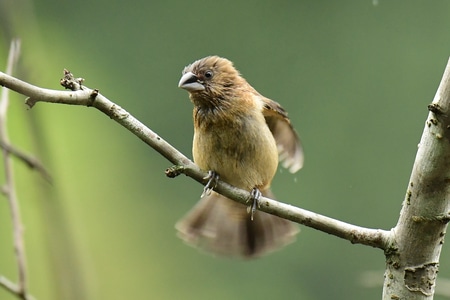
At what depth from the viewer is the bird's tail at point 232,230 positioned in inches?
178

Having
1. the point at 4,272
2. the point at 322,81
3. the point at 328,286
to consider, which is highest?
the point at 322,81

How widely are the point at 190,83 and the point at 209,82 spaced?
0.12m

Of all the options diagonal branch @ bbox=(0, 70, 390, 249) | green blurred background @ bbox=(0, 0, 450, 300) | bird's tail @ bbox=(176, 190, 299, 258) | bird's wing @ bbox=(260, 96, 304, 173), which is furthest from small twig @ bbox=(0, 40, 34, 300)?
green blurred background @ bbox=(0, 0, 450, 300)

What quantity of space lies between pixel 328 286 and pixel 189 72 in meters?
7.89

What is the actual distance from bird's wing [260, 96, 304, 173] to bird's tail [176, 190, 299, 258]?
233 millimetres

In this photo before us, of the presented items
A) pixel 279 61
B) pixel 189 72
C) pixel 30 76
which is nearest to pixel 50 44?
pixel 279 61

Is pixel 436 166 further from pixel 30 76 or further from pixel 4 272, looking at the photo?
pixel 4 272

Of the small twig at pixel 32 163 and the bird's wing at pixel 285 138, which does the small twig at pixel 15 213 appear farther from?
the bird's wing at pixel 285 138

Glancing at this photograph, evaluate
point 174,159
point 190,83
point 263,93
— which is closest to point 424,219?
point 174,159

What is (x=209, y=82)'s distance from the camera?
443 centimetres

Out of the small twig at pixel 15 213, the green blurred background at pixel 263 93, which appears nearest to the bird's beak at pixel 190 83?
the small twig at pixel 15 213

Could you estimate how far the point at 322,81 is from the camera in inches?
496

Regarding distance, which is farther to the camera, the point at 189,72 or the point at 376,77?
the point at 376,77

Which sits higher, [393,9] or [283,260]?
[393,9]
